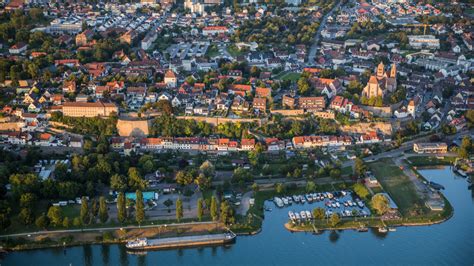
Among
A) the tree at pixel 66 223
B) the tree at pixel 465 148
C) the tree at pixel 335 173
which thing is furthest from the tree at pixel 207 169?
the tree at pixel 465 148

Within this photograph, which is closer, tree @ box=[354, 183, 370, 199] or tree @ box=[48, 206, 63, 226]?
tree @ box=[48, 206, 63, 226]

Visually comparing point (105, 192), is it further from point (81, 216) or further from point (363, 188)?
point (363, 188)

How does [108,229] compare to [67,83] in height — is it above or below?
below

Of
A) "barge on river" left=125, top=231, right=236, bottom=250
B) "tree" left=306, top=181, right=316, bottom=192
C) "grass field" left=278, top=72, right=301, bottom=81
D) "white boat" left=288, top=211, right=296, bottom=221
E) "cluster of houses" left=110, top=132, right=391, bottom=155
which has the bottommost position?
"barge on river" left=125, top=231, right=236, bottom=250

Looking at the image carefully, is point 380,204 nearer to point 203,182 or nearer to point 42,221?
point 203,182

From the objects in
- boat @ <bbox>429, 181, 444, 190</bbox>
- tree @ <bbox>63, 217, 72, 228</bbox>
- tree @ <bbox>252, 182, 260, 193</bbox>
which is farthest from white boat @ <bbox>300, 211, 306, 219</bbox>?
tree @ <bbox>63, 217, 72, 228</bbox>

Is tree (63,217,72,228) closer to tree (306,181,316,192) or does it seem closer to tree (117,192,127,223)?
tree (117,192,127,223)

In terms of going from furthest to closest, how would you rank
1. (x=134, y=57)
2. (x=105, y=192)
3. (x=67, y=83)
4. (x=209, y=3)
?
(x=209, y=3) < (x=134, y=57) < (x=67, y=83) < (x=105, y=192)

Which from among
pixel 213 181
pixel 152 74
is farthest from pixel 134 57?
pixel 213 181

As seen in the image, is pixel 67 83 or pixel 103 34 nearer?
pixel 67 83
